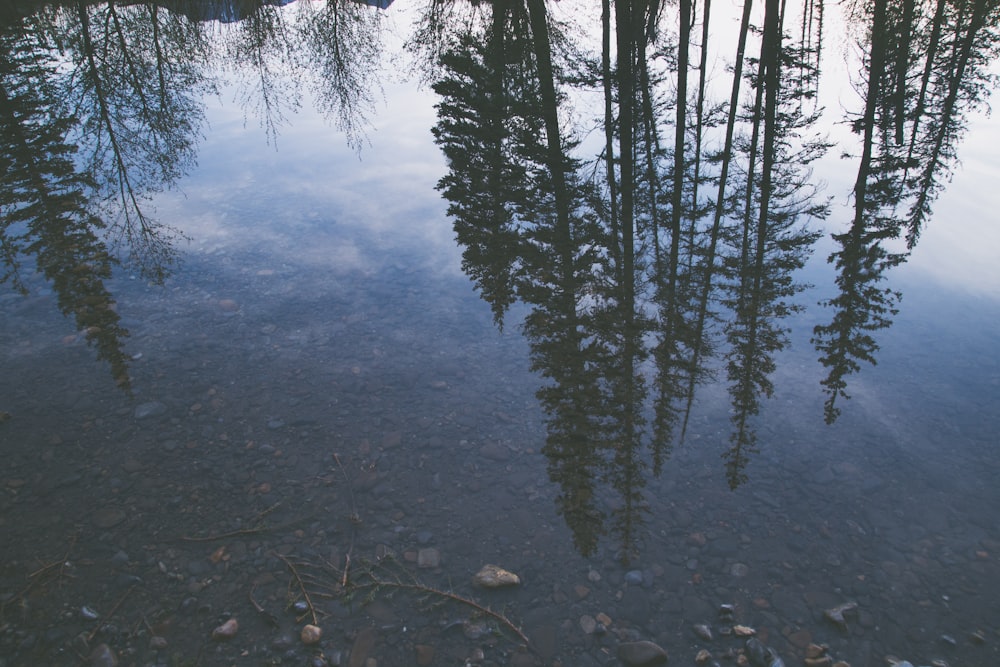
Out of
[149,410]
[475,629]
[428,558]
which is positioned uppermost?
[149,410]

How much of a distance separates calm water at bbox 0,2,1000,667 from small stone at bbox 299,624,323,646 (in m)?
0.07

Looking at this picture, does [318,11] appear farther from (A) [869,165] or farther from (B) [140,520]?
(B) [140,520]

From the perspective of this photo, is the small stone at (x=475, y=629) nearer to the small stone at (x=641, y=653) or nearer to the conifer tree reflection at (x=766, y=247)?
the small stone at (x=641, y=653)

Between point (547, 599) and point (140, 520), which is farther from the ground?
point (140, 520)

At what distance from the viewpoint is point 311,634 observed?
4.00 meters

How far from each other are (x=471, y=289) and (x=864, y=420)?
17.3ft

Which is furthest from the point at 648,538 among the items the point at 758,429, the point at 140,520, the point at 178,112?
the point at 178,112

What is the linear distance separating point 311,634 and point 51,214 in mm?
10108

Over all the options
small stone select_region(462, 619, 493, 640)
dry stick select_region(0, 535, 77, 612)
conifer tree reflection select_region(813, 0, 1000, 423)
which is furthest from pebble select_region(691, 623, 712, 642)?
dry stick select_region(0, 535, 77, 612)

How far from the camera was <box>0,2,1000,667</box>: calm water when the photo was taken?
416 centimetres

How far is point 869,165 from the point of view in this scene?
12836mm

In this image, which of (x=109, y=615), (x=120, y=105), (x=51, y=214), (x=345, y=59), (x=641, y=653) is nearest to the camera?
(x=641, y=653)

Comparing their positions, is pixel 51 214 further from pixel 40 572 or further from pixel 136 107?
pixel 40 572

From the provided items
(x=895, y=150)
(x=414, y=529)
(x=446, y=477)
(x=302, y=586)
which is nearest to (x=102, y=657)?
(x=302, y=586)
